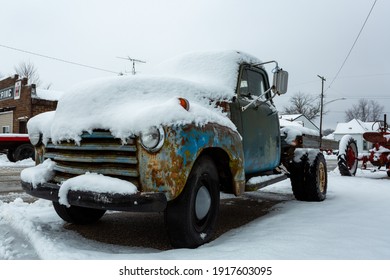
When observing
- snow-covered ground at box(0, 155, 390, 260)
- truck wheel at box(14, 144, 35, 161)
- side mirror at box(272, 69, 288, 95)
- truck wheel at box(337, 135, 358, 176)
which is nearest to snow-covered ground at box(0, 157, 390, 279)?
snow-covered ground at box(0, 155, 390, 260)

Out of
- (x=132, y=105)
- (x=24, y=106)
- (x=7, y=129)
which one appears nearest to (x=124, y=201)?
(x=132, y=105)

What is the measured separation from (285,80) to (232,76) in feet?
2.06

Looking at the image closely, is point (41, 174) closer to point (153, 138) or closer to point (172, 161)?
point (153, 138)

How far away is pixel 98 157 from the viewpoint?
3.11 m

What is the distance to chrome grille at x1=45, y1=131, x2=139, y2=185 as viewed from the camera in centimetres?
298

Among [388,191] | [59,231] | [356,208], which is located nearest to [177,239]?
[59,231]

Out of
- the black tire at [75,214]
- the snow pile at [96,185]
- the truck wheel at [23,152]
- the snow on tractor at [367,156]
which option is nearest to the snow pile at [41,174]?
the snow pile at [96,185]

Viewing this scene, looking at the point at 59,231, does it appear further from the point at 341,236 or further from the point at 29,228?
the point at 341,236

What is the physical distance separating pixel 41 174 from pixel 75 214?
2.77 feet

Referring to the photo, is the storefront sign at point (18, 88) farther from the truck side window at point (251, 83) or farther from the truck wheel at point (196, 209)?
the truck wheel at point (196, 209)

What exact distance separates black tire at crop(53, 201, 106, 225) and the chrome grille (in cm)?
74

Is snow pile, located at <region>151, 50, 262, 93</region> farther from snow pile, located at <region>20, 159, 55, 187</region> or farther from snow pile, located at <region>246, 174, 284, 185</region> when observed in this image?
snow pile, located at <region>20, 159, 55, 187</region>

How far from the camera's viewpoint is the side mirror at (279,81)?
428 cm

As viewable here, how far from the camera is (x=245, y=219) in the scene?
4703 mm
